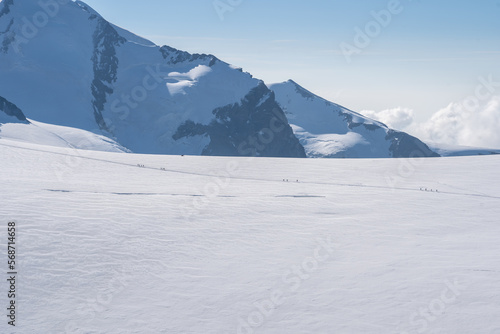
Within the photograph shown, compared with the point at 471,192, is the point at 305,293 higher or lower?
lower

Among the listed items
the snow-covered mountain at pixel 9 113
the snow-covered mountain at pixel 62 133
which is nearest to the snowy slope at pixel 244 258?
the snow-covered mountain at pixel 62 133

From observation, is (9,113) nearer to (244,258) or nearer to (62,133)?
(62,133)

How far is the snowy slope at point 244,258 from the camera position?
27.1ft

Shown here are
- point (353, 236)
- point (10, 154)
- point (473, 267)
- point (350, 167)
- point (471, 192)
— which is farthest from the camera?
point (350, 167)

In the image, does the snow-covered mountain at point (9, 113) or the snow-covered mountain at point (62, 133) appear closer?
the snow-covered mountain at point (62, 133)

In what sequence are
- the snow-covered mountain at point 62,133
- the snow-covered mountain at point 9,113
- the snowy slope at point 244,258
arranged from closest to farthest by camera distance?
1. the snowy slope at point 244,258
2. the snow-covered mountain at point 62,133
3. the snow-covered mountain at point 9,113

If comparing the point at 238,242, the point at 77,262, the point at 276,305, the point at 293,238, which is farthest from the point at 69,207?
the point at 276,305

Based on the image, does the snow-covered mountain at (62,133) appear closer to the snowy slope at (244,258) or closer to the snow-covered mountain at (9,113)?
the snow-covered mountain at (9,113)

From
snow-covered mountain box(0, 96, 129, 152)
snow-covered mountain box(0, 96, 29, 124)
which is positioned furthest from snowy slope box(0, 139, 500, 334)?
snow-covered mountain box(0, 96, 29, 124)

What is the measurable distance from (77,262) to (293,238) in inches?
234

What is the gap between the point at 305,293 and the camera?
9.30 m

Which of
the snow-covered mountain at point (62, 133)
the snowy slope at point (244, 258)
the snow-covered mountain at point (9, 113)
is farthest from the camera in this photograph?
the snow-covered mountain at point (9, 113)

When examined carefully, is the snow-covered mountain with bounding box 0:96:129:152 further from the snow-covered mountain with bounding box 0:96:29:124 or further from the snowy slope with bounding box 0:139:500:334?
the snowy slope with bounding box 0:139:500:334

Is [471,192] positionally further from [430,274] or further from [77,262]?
[77,262]
